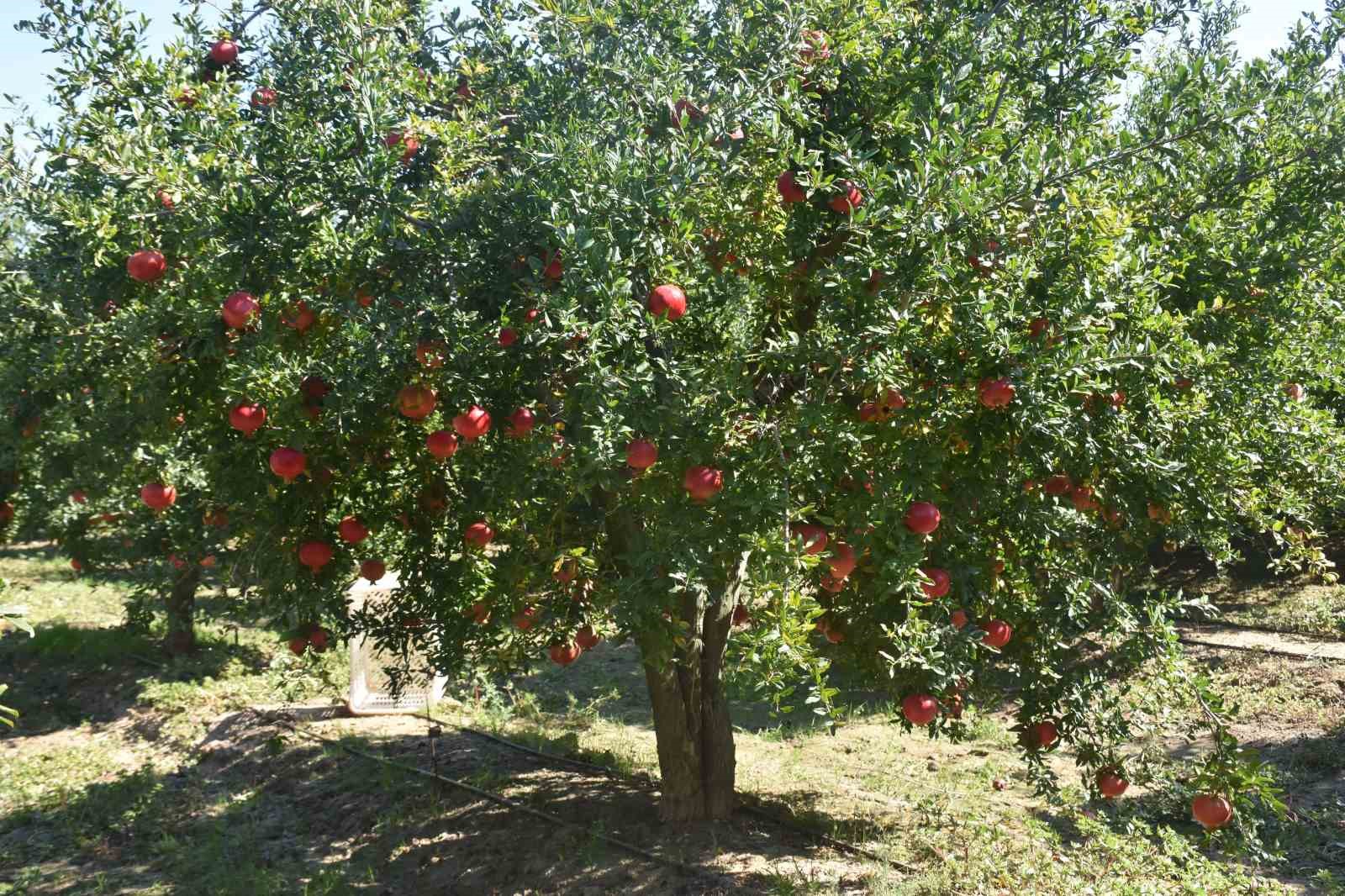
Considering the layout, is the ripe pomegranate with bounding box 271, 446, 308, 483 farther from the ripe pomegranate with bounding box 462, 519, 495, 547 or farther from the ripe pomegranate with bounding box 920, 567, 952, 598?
the ripe pomegranate with bounding box 920, 567, 952, 598

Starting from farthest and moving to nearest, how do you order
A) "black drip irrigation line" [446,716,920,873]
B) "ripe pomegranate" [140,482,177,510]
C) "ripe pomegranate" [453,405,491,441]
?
"black drip irrigation line" [446,716,920,873] < "ripe pomegranate" [140,482,177,510] < "ripe pomegranate" [453,405,491,441]

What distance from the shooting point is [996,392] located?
404 centimetres

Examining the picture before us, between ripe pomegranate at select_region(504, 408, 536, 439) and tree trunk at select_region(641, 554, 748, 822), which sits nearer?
ripe pomegranate at select_region(504, 408, 536, 439)

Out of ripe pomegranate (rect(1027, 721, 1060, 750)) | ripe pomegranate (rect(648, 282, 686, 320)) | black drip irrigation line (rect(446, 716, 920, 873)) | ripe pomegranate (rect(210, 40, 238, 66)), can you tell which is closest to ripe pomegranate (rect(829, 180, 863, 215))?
ripe pomegranate (rect(648, 282, 686, 320))

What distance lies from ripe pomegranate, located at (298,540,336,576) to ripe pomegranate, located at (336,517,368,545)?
0.14 metres

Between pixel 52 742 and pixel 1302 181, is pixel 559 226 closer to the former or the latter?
pixel 1302 181

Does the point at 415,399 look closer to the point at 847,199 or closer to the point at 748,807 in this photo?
the point at 847,199

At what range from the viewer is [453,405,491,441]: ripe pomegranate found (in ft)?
14.1

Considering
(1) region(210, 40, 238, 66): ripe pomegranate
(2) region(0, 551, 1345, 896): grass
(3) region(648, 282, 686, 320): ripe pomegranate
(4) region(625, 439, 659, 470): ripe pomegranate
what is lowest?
(2) region(0, 551, 1345, 896): grass

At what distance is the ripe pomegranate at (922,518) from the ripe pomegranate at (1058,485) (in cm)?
103

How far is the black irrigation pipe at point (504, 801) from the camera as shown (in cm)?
Result: 622

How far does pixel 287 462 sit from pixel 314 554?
2.10 feet

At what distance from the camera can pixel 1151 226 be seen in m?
5.57

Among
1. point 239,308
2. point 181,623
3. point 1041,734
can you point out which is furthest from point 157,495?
point 181,623
